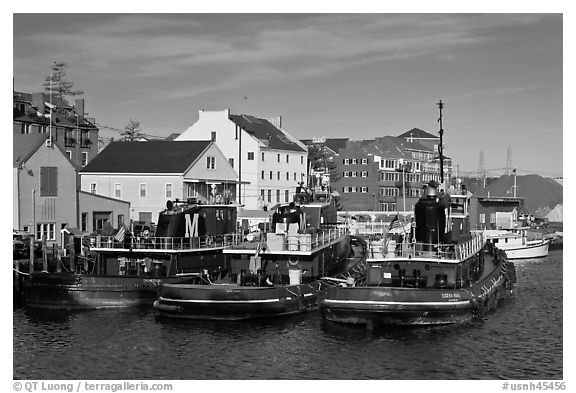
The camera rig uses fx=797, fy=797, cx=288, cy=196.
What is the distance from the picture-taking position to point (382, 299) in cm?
2966

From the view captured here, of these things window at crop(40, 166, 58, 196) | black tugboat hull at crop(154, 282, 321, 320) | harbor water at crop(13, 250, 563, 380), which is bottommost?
harbor water at crop(13, 250, 563, 380)

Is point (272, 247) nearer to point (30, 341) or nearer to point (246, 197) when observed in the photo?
point (30, 341)

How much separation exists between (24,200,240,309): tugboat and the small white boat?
97.5 ft

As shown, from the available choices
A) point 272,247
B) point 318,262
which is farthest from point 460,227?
point 272,247

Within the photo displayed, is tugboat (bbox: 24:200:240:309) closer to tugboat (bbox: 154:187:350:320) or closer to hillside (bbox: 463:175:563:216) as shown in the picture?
tugboat (bbox: 154:187:350:320)

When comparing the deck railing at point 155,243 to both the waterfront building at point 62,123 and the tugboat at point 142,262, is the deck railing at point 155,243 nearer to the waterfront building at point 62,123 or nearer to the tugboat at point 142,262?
the tugboat at point 142,262

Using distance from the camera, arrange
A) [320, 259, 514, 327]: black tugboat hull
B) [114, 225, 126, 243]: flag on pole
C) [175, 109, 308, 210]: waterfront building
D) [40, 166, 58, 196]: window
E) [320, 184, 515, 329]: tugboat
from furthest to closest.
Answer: [175, 109, 308, 210]: waterfront building → [40, 166, 58, 196]: window → [114, 225, 126, 243]: flag on pole → [320, 184, 515, 329]: tugboat → [320, 259, 514, 327]: black tugboat hull

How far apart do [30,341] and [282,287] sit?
10170mm

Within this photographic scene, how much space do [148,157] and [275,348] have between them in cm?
3757

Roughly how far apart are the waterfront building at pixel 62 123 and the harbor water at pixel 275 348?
24682 mm

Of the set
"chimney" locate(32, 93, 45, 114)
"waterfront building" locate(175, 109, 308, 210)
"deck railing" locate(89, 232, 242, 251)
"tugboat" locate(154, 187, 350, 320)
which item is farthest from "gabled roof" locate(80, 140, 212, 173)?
"deck railing" locate(89, 232, 242, 251)

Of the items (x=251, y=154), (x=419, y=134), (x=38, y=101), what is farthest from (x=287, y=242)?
(x=419, y=134)

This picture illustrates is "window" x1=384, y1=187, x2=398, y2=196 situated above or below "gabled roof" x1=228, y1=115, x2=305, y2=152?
below

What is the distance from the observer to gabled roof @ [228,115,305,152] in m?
77.4
